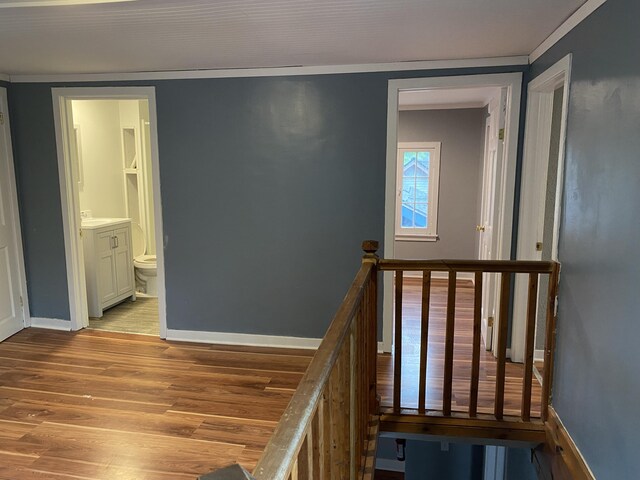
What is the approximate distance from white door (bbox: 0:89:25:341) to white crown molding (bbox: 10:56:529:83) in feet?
1.79

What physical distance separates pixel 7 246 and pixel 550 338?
14.0 ft

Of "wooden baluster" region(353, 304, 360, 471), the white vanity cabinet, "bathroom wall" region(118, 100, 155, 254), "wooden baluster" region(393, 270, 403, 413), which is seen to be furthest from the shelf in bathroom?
"wooden baluster" region(353, 304, 360, 471)

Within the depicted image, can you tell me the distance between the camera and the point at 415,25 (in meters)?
2.38

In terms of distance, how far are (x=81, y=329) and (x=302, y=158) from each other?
2614 millimetres

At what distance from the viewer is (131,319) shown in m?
4.51

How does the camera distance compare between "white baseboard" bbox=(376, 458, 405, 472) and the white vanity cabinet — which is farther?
the white vanity cabinet

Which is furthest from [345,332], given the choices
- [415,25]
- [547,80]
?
[547,80]

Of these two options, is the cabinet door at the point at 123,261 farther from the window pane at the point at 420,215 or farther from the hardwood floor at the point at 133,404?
the window pane at the point at 420,215

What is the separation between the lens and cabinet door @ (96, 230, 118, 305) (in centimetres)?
454

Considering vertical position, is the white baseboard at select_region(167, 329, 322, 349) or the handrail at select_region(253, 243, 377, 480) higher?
the handrail at select_region(253, 243, 377, 480)

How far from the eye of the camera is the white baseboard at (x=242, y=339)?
3.72 meters

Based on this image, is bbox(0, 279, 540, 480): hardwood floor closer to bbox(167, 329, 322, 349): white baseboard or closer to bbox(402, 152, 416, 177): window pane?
bbox(167, 329, 322, 349): white baseboard

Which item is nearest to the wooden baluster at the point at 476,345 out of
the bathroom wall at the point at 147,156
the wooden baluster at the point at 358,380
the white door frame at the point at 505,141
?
the wooden baluster at the point at 358,380

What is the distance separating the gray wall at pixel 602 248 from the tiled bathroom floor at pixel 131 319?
11.0ft
